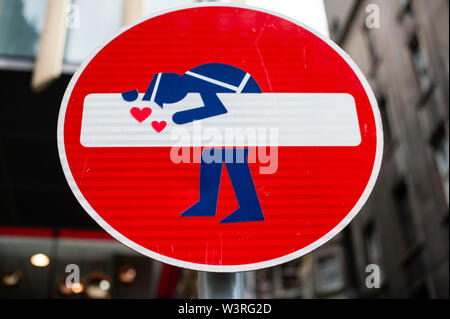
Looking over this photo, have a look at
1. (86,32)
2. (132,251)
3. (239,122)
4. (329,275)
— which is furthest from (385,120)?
(239,122)

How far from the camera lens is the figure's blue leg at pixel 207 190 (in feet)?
7.68

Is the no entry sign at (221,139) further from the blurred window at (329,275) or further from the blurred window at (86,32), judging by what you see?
the blurred window at (329,275)

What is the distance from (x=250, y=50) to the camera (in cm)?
280

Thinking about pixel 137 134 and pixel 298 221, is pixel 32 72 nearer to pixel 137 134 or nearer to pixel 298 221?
pixel 137 134

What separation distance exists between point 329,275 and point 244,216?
23.2 m

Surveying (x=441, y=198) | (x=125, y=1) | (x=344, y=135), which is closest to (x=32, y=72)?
(x=125, y=1)

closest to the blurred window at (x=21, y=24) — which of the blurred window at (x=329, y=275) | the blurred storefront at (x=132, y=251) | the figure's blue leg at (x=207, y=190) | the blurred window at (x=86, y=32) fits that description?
the blurred storefront at (x=132, y=251)

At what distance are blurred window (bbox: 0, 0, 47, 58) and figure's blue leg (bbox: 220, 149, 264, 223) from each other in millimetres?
4665

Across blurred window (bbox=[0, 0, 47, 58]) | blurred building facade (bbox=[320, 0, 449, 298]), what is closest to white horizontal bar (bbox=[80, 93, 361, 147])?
blurred window (bbox=[0, 0, 47, 58])

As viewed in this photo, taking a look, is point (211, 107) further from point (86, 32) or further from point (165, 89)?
point (86, 32)

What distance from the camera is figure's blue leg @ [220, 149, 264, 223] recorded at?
92.1 inches

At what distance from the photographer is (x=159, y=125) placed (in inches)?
98.9

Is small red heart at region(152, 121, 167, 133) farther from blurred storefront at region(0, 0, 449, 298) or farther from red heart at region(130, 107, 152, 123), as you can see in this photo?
blurred storefront at region(0, 0, 449, 298)

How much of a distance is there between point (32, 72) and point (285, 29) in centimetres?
423
